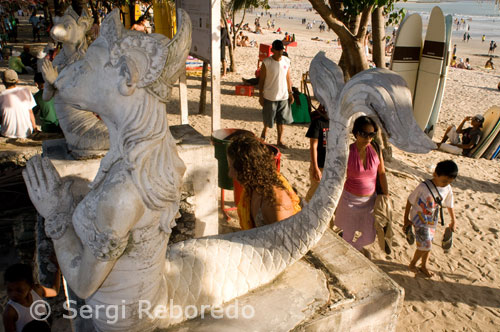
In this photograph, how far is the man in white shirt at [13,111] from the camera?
5.33 meters

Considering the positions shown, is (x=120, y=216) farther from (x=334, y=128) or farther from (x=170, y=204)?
(x=334, y=128)

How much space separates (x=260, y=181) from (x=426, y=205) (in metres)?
2.03

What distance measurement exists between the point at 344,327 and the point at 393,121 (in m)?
1.19

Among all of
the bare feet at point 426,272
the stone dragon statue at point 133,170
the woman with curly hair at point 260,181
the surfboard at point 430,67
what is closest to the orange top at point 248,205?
the woman with curly hair at point 260,181

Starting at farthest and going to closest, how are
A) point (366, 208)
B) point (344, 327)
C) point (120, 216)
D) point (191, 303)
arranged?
1. point (366, 208)
2. point (344, 327)
3. point (191, 303)
4. point (120, 216)

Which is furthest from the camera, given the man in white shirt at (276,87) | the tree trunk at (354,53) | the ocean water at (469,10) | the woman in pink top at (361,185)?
the ocean water at (469,10)

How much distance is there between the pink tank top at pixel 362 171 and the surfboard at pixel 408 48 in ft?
15.5

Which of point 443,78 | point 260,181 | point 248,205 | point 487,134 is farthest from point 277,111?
point 260,181

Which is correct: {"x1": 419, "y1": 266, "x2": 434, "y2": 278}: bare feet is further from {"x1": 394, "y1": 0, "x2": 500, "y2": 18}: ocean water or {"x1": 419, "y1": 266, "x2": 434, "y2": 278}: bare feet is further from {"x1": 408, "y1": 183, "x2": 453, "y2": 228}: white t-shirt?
{"x1": 394, "y1": 0, "x2": 500, "y2": 18}: ocean water

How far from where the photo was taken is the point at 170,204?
1.66 m

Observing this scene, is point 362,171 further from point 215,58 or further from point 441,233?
point 215,58

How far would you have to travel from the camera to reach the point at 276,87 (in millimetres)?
6781

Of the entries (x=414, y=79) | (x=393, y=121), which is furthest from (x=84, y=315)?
(x=414, y=79)

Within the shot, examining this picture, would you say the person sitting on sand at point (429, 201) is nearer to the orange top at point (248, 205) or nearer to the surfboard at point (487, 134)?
the orange top at point (248, 205)
